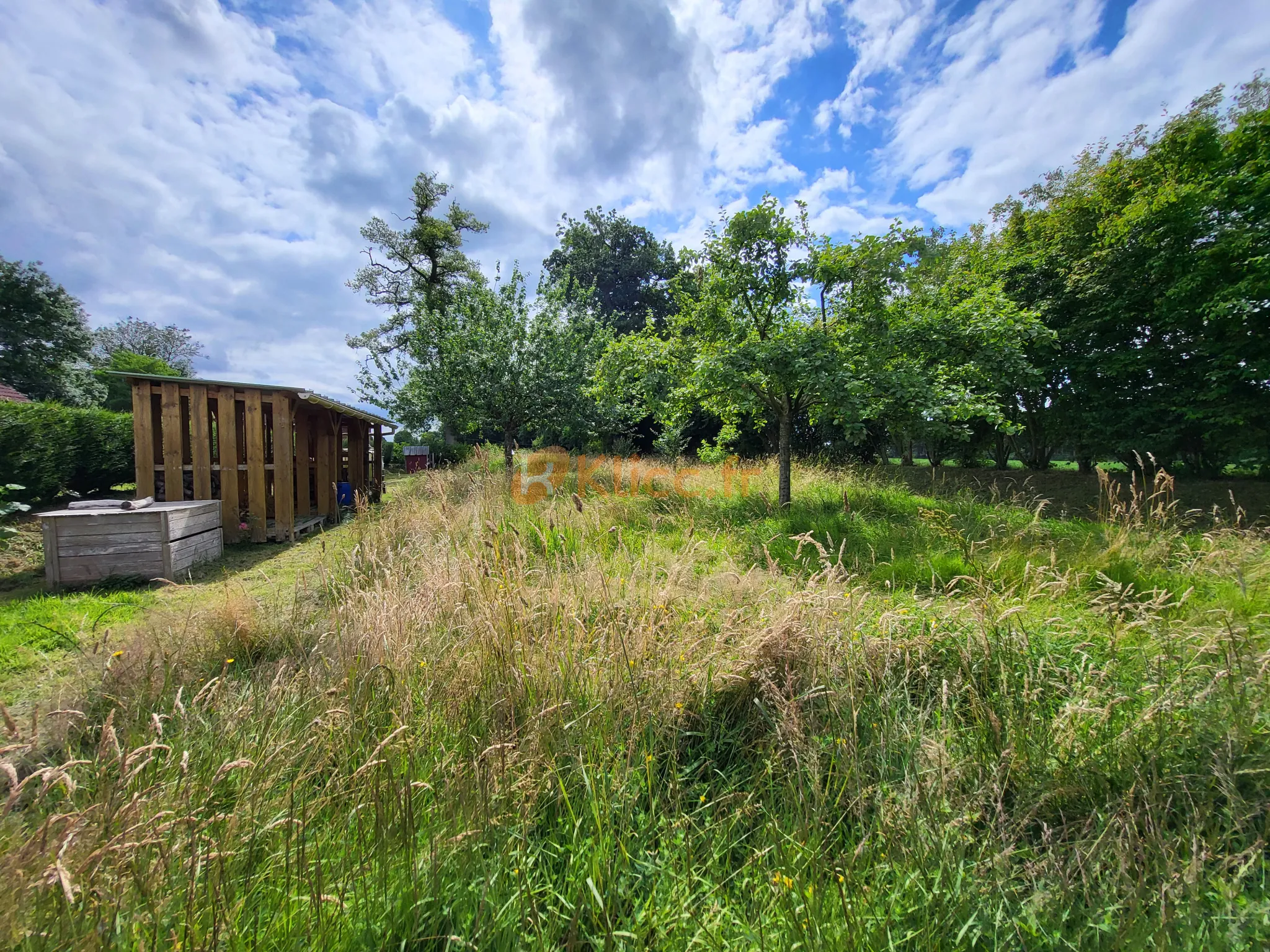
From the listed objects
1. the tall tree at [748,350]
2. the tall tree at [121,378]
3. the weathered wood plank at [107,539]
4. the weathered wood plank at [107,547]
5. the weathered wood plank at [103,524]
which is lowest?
the weathered wood plank at [107,547]

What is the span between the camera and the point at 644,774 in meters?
1.88

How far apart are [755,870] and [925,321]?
6726 mm

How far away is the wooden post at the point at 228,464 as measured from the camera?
7.18 m

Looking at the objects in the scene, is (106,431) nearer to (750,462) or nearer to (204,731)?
(204,731)

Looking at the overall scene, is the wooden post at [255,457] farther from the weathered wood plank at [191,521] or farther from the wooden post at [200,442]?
the weathered wood plank at [191,521]

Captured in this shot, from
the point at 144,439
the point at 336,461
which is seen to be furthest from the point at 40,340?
the point at 144,439

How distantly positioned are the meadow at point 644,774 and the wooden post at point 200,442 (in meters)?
4.90

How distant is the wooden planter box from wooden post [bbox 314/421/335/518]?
4.58 m

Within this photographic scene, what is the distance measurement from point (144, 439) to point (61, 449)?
4162 mm

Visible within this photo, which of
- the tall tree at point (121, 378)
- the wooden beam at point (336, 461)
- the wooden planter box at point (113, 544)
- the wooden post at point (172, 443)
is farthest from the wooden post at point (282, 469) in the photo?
the tall tree at point (121, 378)

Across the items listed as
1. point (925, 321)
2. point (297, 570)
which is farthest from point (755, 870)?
point (925, 321)

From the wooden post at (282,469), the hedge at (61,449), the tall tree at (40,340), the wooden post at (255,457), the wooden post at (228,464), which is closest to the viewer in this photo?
the wooden post at (228,464)

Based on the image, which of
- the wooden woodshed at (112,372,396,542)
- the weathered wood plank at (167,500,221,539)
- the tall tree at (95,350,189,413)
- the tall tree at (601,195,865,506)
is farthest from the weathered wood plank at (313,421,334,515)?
the tall tree at (95,350,189,413)

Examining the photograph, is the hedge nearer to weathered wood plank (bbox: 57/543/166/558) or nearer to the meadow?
weathered wood plank (bbox: 57/543/166/558)
